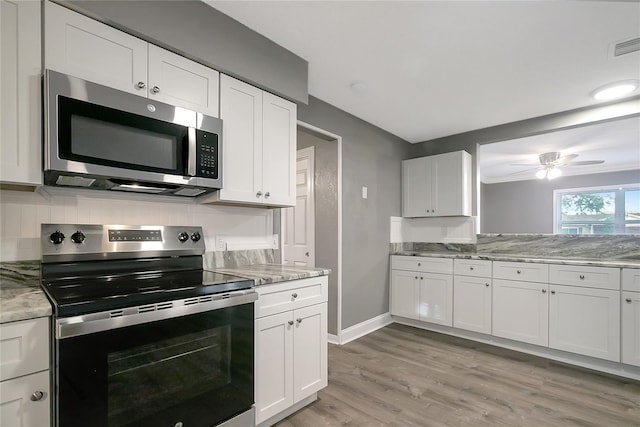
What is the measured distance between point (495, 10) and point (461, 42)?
12.1 inches

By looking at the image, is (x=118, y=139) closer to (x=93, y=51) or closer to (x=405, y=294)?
(x=93, y=51)

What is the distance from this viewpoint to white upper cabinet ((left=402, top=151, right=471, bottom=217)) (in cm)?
380

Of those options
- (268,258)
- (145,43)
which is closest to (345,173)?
(268,258)

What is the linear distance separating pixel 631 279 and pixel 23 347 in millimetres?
3851

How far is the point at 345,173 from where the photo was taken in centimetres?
339

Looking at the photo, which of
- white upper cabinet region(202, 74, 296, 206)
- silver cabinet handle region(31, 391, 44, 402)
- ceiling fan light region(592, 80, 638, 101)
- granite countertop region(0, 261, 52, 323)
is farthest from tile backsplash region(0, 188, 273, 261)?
ceiling fan light region(592, 80, 638, 101)

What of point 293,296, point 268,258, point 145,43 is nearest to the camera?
point 145,43

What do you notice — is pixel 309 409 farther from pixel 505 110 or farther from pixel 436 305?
pixel 505 110

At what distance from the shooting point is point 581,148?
15.9ft

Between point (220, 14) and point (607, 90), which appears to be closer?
point (220, 14)

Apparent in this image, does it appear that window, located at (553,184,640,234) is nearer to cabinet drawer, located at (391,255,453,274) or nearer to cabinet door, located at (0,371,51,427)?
cabinet drawer, located at (391,255,453,274)

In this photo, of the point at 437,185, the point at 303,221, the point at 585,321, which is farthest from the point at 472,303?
the point at 303,221

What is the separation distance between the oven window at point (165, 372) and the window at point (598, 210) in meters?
7.52

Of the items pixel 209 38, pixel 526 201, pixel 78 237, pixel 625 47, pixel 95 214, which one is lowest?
pixel 78 237
